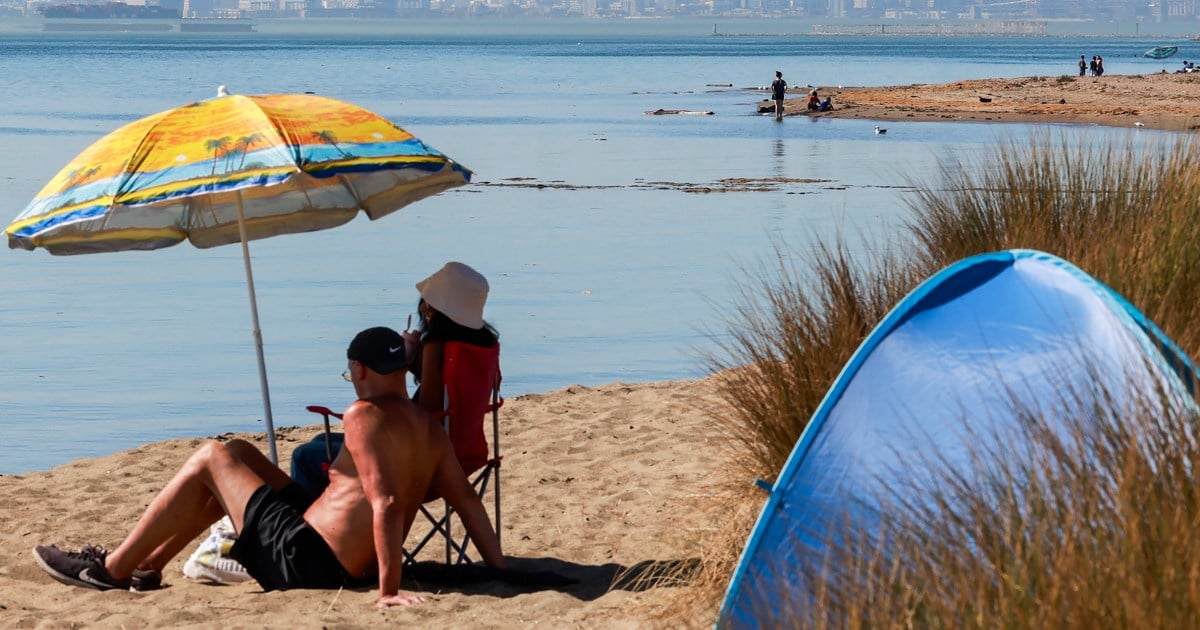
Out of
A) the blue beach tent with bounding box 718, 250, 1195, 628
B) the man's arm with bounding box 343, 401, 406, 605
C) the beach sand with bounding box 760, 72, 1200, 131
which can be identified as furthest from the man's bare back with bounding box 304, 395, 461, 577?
the beach sand with bounding box 760, 72, 1200, 131

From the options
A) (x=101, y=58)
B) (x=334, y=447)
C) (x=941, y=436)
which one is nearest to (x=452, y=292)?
(x=334, y=447)

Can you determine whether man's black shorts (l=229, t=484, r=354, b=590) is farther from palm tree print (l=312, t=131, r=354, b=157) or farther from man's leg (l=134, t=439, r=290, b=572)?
palm tree print (l=312, t=131, r=354, b=157)

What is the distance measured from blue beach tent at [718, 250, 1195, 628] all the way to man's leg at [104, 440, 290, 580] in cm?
193

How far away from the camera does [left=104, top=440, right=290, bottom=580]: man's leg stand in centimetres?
526

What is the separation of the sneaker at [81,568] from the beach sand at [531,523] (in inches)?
1.5

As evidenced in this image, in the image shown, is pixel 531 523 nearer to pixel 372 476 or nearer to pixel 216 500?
pixel 216 500

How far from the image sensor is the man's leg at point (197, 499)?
526 centimetres

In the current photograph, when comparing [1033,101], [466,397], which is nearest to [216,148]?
[466,397]

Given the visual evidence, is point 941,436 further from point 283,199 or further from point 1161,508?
point 283,199

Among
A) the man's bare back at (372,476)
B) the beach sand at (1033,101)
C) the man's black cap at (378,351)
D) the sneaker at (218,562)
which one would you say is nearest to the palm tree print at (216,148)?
the man's black cap at (378,351)

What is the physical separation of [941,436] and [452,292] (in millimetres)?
1901

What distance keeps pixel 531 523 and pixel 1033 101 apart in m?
40.0

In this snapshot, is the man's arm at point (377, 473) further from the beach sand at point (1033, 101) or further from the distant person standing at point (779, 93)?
the distant person standing at point (779, 93)

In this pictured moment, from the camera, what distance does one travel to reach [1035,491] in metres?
2.98
